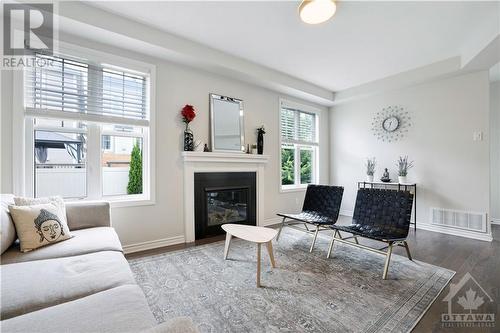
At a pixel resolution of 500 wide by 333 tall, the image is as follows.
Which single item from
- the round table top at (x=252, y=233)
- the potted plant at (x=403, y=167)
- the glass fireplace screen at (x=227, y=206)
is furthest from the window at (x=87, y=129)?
the potted plant at (x=403, y=167)

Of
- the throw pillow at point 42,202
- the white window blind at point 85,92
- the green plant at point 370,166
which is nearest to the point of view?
the throw pillow at point 42,202

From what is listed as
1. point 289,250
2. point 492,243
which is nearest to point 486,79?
point 492,243

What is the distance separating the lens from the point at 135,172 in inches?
121

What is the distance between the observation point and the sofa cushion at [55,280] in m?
1.11

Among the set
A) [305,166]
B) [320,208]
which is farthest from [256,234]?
[305,166]

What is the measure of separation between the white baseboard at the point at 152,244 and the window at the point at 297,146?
231cm

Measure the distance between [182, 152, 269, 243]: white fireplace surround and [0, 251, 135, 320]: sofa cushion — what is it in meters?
1.68

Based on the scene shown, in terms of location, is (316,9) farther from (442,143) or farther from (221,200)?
(442,143)

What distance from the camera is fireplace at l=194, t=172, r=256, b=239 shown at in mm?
3428

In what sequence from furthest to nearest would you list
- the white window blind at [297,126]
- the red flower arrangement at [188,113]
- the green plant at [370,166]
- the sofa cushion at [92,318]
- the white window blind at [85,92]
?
the white window blind at [297,126] < the green plant at [370,166] < the red flower arrangement at [188,113] < the white window blind at [85,92] < the sofa cushion at [92,318]

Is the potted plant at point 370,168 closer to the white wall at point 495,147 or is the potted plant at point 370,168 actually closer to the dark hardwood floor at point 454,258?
the dark hardwood floor at point 454,258

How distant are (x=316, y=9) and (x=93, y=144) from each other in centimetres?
290

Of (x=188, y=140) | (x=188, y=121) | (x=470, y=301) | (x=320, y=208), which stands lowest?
(x=470, y=301)

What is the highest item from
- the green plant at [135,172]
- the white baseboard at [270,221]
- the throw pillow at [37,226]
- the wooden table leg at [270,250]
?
the green plant at [135,172]
